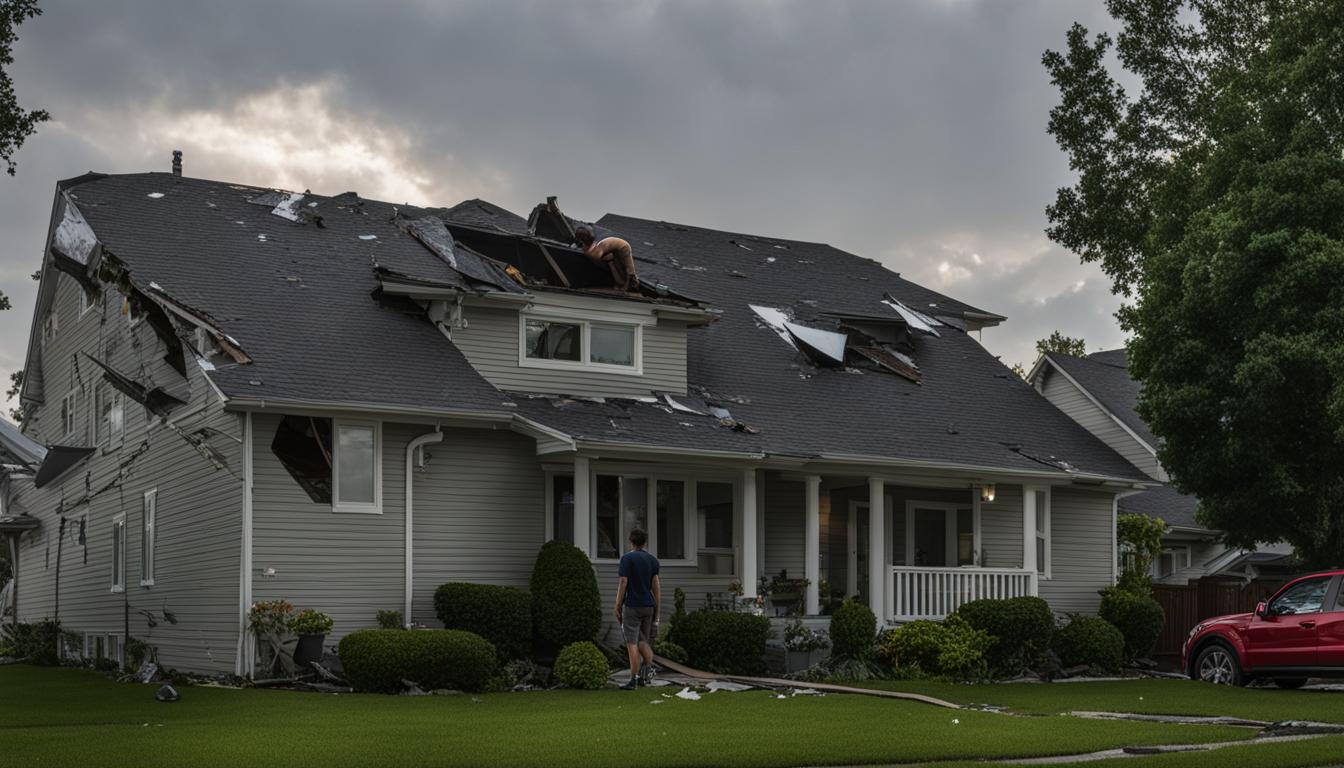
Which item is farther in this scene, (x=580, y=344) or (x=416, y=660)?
(x=580, y=344)

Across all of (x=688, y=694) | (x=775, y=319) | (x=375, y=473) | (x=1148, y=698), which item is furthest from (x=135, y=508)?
(x=1148, y=698)

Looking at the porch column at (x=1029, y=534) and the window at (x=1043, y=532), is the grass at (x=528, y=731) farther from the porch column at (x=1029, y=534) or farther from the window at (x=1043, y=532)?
the window at (x=1043, y=532)

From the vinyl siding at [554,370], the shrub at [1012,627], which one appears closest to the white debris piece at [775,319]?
the vinyl siding at [554,370]

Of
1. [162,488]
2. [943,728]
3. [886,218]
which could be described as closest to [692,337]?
[886,218]

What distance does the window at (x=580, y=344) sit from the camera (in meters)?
22.9

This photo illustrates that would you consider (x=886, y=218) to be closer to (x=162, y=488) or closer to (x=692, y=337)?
(x=692, y=337)

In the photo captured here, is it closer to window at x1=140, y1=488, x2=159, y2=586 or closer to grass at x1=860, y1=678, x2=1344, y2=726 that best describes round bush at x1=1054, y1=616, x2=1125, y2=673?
grass at x1=860, y1=678, x2=1344, y2=726

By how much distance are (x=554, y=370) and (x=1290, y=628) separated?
11.2 meters

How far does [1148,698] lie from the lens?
702 inches

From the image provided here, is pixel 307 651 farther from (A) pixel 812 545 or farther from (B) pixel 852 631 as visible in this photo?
(A) pixel 812 545

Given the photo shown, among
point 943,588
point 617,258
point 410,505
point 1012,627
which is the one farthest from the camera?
point 617,258

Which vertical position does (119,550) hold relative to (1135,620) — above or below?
above

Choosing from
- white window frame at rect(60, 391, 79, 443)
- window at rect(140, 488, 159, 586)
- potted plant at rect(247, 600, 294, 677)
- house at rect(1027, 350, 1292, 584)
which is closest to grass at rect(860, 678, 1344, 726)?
potted plant at rect(247, 600, 294, 677)

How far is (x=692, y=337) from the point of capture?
Result: 26094mm
